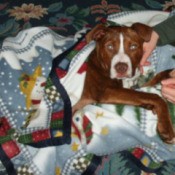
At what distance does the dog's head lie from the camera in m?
2.69

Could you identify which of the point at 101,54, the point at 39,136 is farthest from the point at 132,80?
the point at 39,136

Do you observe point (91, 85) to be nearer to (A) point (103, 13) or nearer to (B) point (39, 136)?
(B) point (39, 136)

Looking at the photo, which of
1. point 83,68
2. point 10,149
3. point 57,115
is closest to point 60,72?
point 83,68

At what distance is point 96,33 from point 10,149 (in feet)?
2.96

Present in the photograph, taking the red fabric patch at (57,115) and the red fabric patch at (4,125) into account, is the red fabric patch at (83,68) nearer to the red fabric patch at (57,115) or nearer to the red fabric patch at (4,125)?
the red fabric patch at (57,115)

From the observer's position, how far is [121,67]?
265 cm

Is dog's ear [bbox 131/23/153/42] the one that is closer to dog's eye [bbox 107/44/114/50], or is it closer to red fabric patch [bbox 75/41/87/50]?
dog's eye [bbox 107/44/114/50]

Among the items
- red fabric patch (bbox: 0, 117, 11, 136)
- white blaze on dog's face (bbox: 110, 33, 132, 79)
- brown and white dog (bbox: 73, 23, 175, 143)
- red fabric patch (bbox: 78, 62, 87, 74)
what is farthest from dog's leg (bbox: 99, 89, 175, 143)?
red fabric patch (bbox: 0, 117, 11, 136)

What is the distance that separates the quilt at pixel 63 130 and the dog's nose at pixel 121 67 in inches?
7.5

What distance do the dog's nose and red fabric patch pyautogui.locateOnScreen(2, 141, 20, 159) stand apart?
2.52ft

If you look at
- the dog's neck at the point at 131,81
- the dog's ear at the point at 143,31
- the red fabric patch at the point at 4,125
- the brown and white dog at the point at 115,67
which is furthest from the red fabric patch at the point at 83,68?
the red fabric patch at the point at 4,125

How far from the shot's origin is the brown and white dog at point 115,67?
2.66 meters

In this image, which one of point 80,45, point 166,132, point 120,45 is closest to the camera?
point 166,132

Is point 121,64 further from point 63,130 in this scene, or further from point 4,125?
point 4,125
